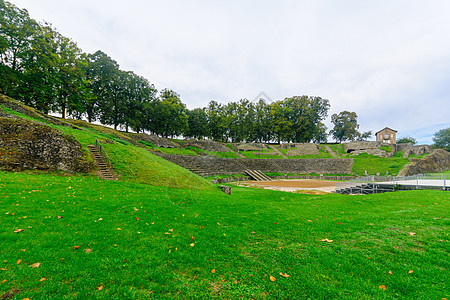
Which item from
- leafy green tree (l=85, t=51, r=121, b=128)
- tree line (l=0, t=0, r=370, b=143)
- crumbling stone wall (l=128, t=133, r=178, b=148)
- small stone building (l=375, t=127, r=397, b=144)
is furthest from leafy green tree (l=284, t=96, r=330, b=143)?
leafy green tree (l=85, t=51, r=121, b=128)

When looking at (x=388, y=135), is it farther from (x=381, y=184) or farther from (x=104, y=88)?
(x=104, y=88)

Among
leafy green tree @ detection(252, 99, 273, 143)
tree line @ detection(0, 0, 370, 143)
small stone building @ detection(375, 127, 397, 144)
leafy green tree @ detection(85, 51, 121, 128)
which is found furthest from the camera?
leafy green tree @ detection(252, 99, 273, 143)

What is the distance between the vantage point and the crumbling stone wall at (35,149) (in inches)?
358

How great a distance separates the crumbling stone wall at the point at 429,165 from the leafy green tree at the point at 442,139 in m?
11.5

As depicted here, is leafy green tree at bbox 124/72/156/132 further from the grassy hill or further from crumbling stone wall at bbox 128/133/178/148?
the grassy hill

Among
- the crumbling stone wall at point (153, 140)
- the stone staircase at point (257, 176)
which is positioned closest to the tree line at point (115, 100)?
the crumbling stone wall at point (153, 140)

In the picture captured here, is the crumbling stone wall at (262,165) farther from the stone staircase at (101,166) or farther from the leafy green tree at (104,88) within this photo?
the leafy green tree at (104,88)

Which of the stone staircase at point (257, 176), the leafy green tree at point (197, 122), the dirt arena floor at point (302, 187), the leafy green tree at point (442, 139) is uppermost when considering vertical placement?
the leafy green tree at point (197, 122)

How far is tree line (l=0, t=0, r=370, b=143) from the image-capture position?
71.8 feet

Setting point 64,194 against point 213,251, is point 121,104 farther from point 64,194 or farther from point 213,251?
point 213,251

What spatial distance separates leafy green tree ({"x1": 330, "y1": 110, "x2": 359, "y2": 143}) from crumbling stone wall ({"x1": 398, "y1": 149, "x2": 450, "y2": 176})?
959 inches

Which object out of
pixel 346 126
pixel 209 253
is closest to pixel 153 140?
pixel 209 253

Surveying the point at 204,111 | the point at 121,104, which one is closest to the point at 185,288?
the point at 121,104

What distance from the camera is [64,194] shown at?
6.47 metres
